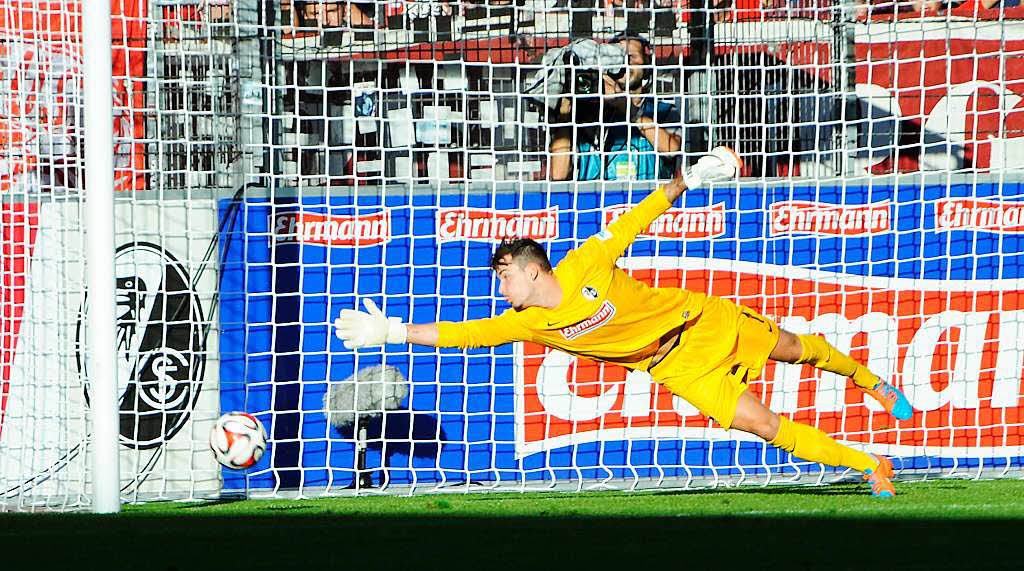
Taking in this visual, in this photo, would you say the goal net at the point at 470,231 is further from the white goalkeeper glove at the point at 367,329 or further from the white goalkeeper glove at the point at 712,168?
the white goalkeeper glove at the point at 367,329

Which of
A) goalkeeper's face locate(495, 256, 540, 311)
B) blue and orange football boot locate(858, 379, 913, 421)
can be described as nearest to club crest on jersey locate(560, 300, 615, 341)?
goalkeeper's face locate(495, 256, 540, 311)

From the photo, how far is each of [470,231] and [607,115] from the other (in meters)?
1.18

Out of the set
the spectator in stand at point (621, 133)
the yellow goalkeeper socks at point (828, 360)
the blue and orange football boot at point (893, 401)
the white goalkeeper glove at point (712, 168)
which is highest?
the spectator in stand at point (621, 133)

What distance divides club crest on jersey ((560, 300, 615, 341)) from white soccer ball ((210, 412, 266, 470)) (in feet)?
5.19

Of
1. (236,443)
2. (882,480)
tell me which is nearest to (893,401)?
(882,480)

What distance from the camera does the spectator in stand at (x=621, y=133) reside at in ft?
26.8

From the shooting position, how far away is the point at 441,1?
842 cm

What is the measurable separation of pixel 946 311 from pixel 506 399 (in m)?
2.65

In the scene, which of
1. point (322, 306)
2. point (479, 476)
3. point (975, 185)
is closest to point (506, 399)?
point (479, 476)

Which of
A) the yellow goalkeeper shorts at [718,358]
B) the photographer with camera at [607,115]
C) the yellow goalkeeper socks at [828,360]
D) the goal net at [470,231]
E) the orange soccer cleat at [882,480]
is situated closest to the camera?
the orange soccer cleat at [882,480]

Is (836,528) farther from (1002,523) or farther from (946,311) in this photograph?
(946,311)

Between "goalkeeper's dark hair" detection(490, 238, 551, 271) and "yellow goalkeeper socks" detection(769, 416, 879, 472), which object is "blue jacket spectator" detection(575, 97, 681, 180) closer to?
"goalkeeper's dark hair" detection(490, 238, 551, 271)

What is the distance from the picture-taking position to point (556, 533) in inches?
204

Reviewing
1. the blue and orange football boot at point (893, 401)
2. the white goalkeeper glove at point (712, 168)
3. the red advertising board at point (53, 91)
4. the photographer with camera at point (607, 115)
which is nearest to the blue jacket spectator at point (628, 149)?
the photographer with camera at point (607, 115)
